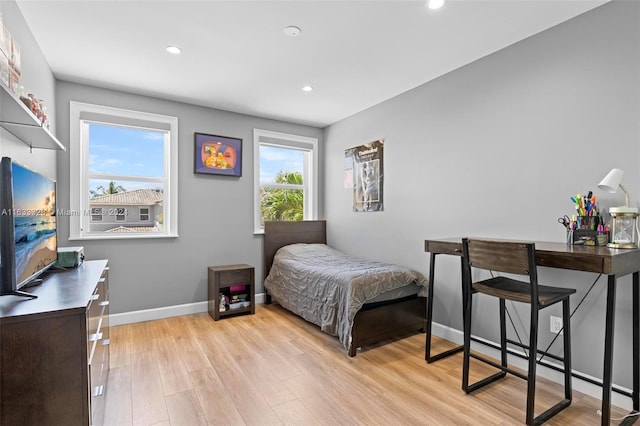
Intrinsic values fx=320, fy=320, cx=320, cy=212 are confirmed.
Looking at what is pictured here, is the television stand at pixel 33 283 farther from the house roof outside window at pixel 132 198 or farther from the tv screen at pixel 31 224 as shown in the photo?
the house roof outside window at pixel 132 198

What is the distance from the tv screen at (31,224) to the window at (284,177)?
241 cm

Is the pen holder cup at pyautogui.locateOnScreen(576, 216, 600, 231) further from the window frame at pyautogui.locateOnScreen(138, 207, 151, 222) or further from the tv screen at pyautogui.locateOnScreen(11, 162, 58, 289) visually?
the window frame at pyautogui.locateOnScreen(138, 207, 151, 222)

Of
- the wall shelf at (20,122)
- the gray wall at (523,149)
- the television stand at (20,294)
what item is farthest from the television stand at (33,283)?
the gray wall at (523,149)

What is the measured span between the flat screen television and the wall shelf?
0.87 feet

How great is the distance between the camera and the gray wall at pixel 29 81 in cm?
180

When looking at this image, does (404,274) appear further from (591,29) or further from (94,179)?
(94,179)

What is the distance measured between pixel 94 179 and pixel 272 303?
2.42m

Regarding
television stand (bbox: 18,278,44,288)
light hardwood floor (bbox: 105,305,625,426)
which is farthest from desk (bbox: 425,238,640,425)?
television stand (bbox: 18,278,44,288)

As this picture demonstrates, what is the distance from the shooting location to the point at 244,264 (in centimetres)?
398

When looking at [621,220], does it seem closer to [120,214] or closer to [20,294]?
[20,294]

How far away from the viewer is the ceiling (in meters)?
2.04

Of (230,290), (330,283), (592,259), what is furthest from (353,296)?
(230,290)

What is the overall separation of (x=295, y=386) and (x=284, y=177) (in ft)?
9.51

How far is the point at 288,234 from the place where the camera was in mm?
4297
